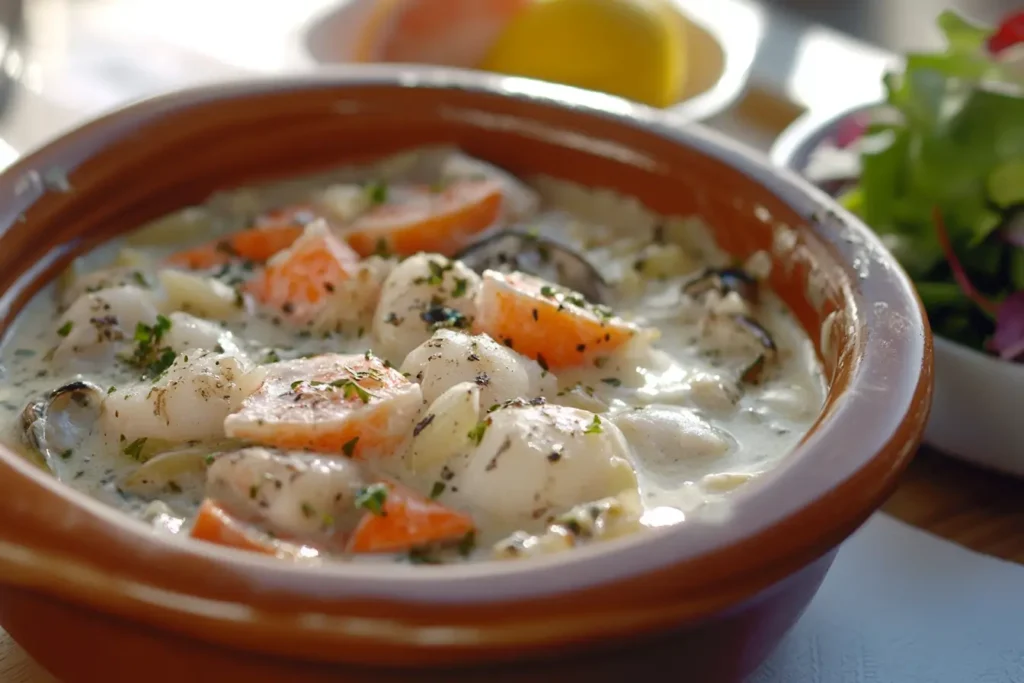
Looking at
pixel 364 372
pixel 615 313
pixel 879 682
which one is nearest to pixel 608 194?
pixel 615 313

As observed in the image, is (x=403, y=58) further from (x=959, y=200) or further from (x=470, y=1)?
(x=959, y=200)

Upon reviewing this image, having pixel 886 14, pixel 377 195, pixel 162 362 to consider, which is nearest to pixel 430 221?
pixel 377 195

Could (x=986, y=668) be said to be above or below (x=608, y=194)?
below

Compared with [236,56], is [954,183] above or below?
above

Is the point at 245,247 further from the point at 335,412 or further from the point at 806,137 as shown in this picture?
the point at 806,137

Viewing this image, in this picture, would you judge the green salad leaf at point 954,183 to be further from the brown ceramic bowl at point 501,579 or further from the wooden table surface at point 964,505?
the brown ceramic bowl at point 501,579

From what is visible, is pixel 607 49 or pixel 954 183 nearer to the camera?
pixel 954 183

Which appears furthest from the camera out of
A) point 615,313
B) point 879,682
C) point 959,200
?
point 959,200
